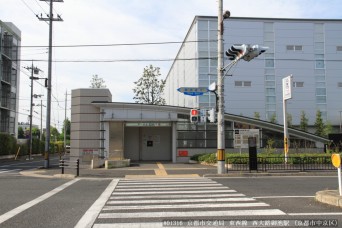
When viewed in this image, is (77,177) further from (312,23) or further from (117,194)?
(312,23)

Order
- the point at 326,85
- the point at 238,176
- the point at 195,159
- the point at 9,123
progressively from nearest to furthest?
the point at 238,176 < the point at 195,159 < the point at 326,85 < the point at 9,123

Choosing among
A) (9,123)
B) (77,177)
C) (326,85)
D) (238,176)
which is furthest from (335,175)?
(9,123)

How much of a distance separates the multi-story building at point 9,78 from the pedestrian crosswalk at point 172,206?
50735 millimetres

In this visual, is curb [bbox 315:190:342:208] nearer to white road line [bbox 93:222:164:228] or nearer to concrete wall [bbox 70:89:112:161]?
white road line [bbox 93:222:164:228]

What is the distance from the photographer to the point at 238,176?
19.0 meters

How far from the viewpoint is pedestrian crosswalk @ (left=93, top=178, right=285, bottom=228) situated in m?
8.49

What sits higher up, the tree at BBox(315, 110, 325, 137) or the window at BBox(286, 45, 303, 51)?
the window at BBox(286, 45, 303, 51)

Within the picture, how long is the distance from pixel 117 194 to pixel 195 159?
17.1 metres

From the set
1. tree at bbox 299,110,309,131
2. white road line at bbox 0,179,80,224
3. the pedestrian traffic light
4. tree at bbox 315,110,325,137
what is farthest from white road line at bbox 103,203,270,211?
tree at bbox 299,110,309,131

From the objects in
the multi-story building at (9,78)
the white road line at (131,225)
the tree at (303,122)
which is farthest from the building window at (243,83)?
the white road line at (131,225)

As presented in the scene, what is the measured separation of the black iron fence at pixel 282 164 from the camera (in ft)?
70.1

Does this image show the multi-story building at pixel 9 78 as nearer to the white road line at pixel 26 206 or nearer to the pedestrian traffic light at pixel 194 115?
the pedestrian traffic light at pixel 194 115

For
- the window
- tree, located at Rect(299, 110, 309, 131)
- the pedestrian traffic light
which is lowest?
the pedestrian traffic light

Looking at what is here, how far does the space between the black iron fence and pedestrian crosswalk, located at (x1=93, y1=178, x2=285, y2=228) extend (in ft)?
26.6
